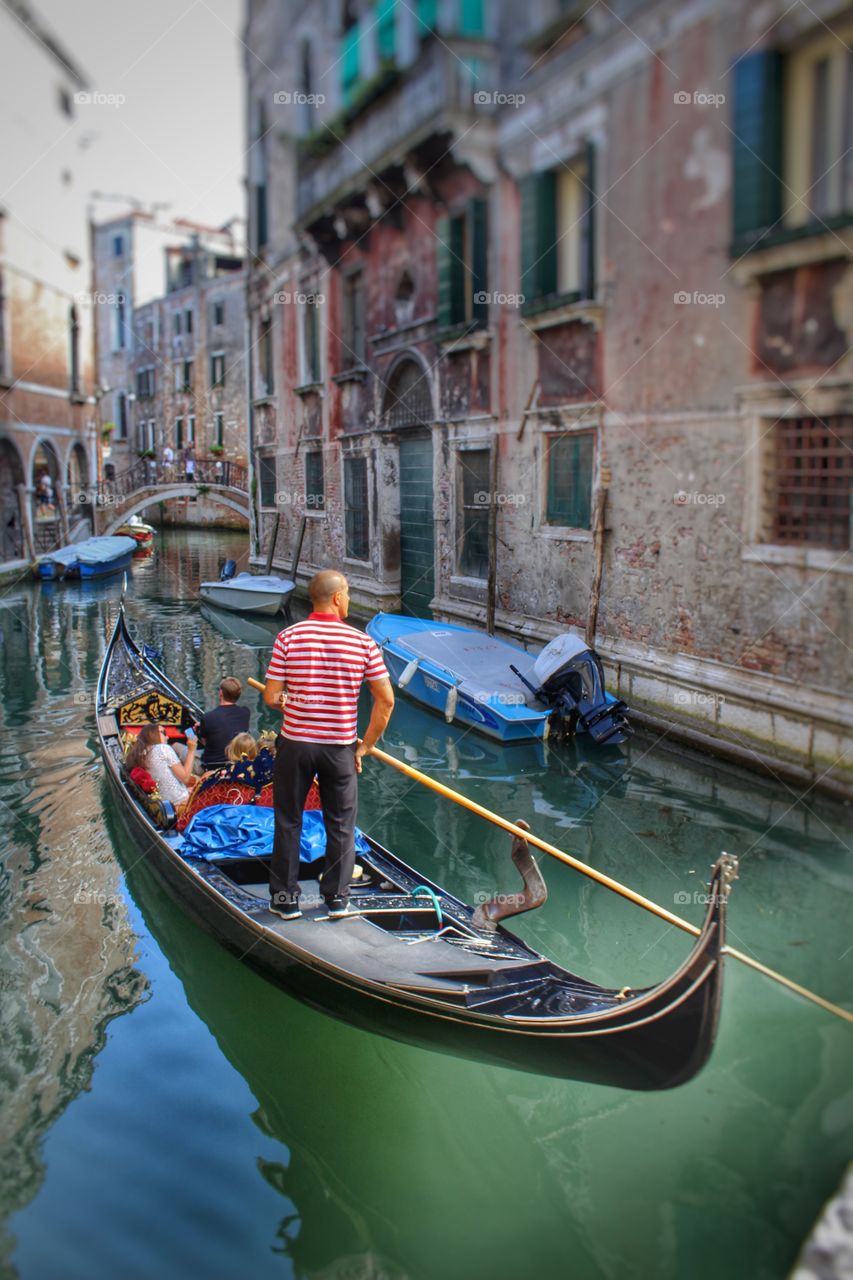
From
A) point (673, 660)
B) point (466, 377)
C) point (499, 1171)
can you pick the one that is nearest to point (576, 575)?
point (673, 660)

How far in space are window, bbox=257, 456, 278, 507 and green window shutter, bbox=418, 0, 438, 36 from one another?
5.37 m

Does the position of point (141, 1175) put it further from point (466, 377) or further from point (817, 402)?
point (466, 377)

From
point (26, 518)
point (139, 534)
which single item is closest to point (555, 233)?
point (26, 518)

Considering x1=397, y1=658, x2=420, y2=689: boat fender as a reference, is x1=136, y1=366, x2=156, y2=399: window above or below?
above

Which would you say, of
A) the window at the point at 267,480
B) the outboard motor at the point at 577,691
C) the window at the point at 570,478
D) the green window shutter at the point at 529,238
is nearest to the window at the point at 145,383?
the window at the point at 267,480

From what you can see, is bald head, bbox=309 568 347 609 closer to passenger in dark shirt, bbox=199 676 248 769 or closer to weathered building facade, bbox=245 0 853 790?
passenger in dark shirt, bbox=199 676 248 769

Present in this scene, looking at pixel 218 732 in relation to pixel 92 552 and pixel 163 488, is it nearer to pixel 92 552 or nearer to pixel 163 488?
pixel 92 552

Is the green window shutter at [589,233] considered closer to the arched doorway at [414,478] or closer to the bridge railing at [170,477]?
the arched doorway at [414,478]

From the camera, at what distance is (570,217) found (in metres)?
6.14

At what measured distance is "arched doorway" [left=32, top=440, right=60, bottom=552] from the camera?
1402 centimetres

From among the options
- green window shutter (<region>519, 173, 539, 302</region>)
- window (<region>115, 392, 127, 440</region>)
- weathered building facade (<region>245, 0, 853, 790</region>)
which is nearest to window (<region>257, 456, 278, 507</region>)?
weathered building facade (<region>245, 0, 853, 790</region>)

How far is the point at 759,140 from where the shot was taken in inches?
182

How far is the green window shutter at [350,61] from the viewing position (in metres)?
8.23

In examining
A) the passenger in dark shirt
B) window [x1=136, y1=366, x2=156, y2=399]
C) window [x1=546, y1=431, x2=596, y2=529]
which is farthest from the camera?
window [x1=136, y1=366, x2=156, y2=399]
